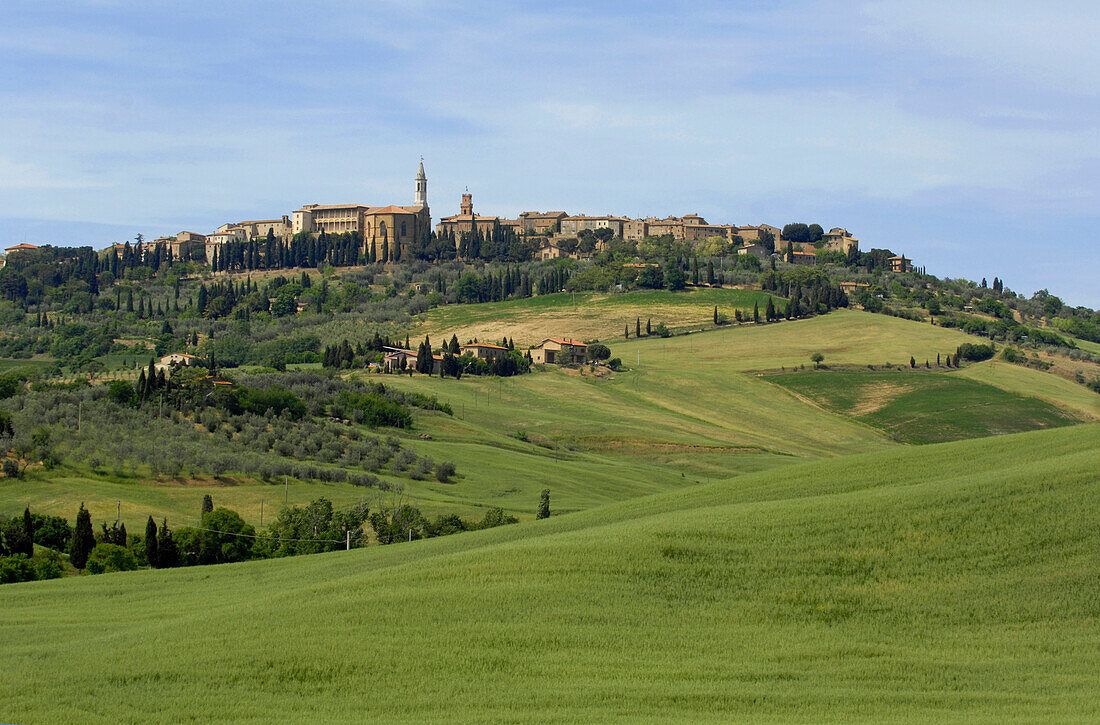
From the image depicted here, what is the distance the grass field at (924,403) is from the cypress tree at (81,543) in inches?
3037

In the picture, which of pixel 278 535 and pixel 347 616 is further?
pixel 278 535

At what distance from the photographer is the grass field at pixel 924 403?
11100cm

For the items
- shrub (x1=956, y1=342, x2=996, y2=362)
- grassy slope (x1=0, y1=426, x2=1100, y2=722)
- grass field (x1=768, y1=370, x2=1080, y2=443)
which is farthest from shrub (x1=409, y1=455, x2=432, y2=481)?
shrub (x1=956, y1=342, x2=996, y2=362)

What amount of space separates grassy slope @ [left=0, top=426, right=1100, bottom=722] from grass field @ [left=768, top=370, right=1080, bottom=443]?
75.0 metres

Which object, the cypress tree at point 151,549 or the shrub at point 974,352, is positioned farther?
→ the shrub at point 974,352

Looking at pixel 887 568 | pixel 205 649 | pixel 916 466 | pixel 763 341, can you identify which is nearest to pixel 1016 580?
pixel 887 568

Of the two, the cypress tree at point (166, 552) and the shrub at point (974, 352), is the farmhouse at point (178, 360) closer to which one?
the cypress tree at point (166, 552)

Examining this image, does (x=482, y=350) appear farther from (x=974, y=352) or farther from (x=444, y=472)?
(x=444, y=472)

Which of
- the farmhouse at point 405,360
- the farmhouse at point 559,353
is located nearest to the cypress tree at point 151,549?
the farmhouse at point 405,360

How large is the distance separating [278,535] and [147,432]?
92.3 feet

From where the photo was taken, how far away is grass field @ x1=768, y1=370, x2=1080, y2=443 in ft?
364

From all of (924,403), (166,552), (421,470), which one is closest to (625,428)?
(421,470)

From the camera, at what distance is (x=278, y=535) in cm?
5875

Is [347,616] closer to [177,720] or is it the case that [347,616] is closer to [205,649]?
[205,649]
